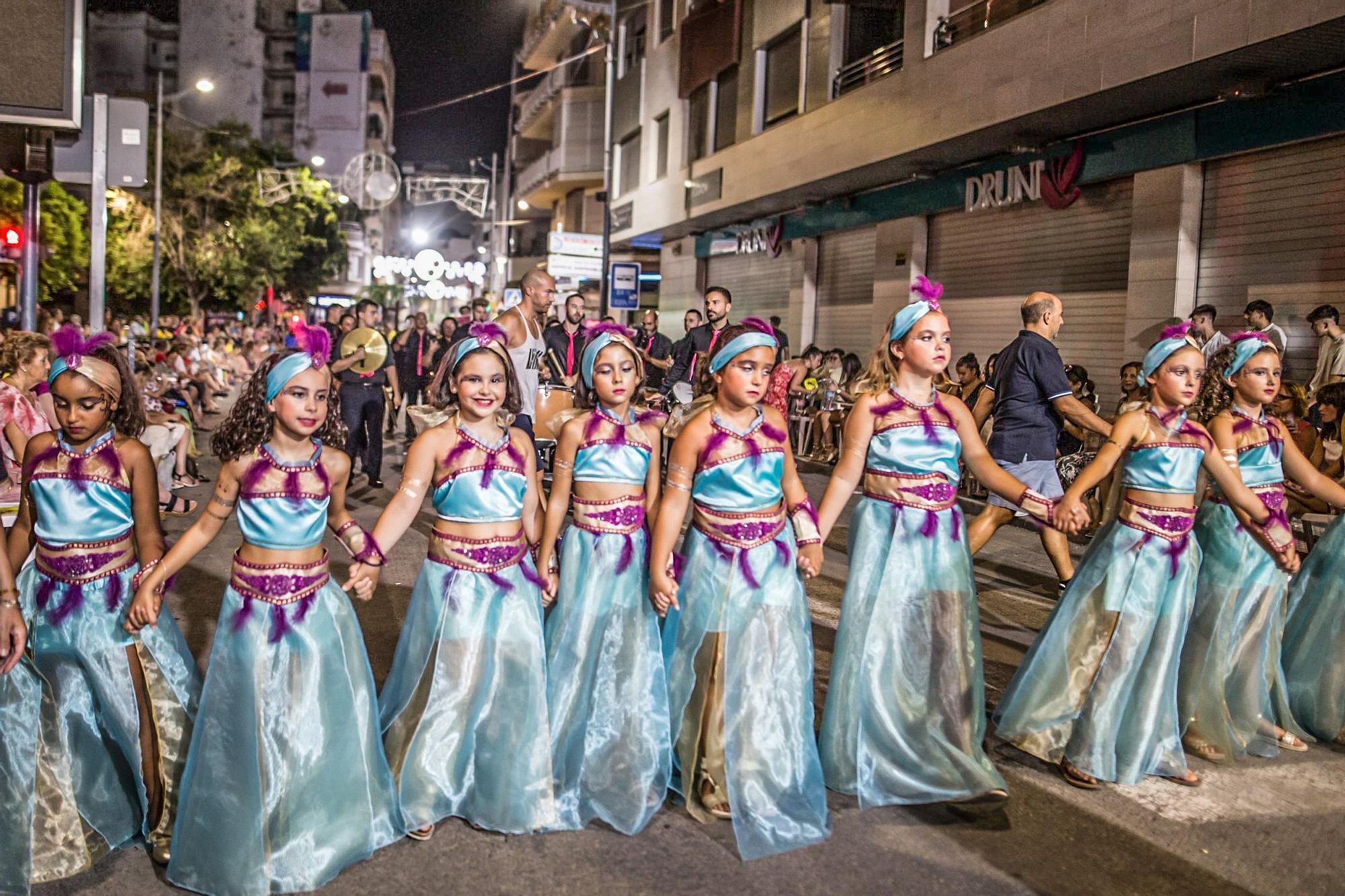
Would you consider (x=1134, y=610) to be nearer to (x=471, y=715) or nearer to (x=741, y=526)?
(x=741, y=526)

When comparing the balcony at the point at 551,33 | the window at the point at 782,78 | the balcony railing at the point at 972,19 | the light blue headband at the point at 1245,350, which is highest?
the balcony at the point at 551,33

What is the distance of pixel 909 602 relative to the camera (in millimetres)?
4562

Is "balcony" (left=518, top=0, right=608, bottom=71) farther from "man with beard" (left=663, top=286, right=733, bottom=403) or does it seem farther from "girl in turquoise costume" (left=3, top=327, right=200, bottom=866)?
"girl in turquoise costume" (left=3, top=327, right=200, bottom=866)

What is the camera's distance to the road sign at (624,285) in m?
23.8

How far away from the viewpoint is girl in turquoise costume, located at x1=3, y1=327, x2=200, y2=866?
3.85 metres

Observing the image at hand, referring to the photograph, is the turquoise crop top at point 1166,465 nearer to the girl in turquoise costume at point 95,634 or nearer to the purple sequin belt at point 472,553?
the purple sequin belt at point 472,553

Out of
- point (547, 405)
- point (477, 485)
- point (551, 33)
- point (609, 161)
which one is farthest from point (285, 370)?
point (551, 33)

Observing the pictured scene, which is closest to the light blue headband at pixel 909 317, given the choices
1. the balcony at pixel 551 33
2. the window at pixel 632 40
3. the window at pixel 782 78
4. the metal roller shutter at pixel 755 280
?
the window at pixel 782 78

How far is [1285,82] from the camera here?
462 inches

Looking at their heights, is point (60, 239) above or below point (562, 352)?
above

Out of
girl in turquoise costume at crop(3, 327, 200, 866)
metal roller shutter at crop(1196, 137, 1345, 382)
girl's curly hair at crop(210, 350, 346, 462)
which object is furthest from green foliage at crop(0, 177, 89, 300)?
girl's curly hair at crop(210, 350, 346, 462)

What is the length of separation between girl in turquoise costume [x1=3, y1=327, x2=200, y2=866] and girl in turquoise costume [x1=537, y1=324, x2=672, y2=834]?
133cm

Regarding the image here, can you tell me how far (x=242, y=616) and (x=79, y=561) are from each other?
654 millimetres

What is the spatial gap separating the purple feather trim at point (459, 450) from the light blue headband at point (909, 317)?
5.92 ft
